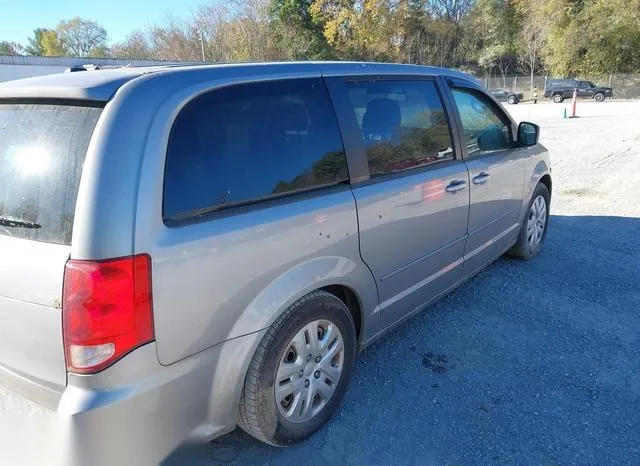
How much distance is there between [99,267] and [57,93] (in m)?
0.75

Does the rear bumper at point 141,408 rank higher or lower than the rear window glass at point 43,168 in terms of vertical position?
lower

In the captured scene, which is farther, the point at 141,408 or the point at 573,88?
the point at 573,88

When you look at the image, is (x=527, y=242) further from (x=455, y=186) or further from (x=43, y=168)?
(x=43, y=168)

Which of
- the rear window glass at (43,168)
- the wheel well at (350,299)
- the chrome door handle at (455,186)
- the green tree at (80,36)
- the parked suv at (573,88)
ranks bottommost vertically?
the wheel well at (350,299)

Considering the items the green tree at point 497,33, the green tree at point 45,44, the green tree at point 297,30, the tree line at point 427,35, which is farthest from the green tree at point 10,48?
the green tree at point 497,33

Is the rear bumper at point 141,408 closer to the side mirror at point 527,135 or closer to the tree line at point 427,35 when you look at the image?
the side mirror at point 527,135

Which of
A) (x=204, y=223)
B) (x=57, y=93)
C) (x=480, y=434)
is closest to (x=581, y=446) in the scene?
(x=480, y=434)

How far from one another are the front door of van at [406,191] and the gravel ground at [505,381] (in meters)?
0.39

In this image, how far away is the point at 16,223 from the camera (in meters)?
1.85

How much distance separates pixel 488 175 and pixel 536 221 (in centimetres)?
145

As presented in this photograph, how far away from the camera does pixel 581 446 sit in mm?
2451

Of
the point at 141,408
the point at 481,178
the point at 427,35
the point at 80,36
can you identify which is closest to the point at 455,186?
the point at 481,178

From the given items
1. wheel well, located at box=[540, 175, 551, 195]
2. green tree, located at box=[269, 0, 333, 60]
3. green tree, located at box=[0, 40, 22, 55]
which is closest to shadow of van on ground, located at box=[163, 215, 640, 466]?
wheel well, located at box=[540, 175, 551, 195]

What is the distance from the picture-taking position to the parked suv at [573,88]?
38.0 metres
